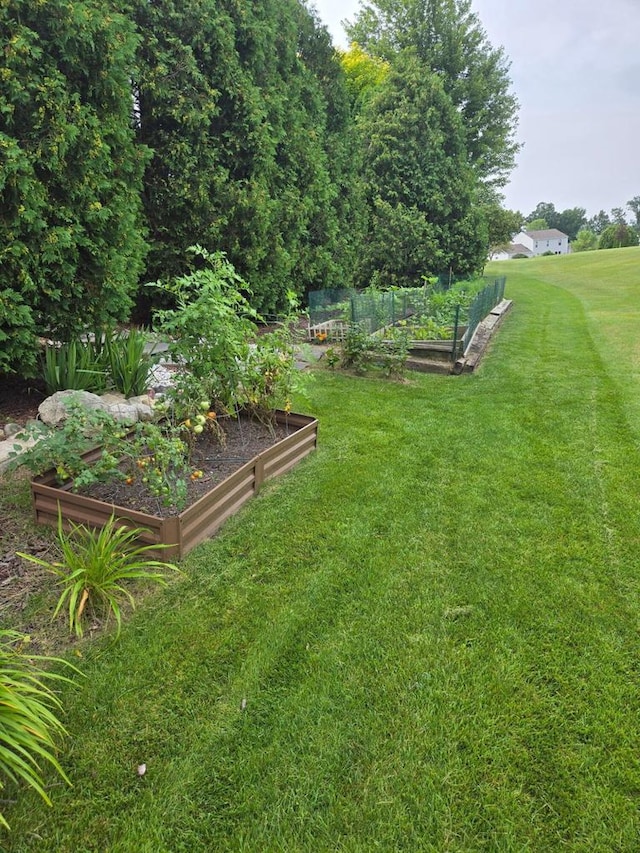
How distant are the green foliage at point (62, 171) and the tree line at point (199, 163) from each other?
2 centimetres

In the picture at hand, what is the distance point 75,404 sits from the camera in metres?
2.58

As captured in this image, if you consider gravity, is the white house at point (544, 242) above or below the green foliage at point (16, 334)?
above

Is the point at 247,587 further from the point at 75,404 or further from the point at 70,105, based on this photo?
the point at 70,105

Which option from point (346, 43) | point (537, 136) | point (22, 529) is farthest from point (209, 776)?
point (537, 136)

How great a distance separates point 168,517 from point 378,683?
1369mm

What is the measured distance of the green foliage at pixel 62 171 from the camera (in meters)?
3.52

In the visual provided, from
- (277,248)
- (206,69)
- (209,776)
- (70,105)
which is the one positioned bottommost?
(209,776)

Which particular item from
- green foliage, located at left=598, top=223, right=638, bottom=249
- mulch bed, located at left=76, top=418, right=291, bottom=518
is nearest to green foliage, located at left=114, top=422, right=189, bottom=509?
mulch bed, located at left=76, top=418, right=291, bottom=518

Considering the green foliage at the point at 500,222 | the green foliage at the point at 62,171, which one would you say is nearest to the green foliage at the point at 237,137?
the green foliage at the point at 62,171

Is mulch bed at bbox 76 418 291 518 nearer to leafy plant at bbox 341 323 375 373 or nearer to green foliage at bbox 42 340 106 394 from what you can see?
green foliage at bbox 42 340 106 394

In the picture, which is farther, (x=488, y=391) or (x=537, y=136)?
(x=537, y=136)

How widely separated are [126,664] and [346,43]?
79.0 ft

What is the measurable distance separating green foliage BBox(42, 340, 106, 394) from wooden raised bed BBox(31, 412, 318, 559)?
124cm

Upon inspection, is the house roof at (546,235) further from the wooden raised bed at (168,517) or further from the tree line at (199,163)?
the wooden raised bed at (168,517)
